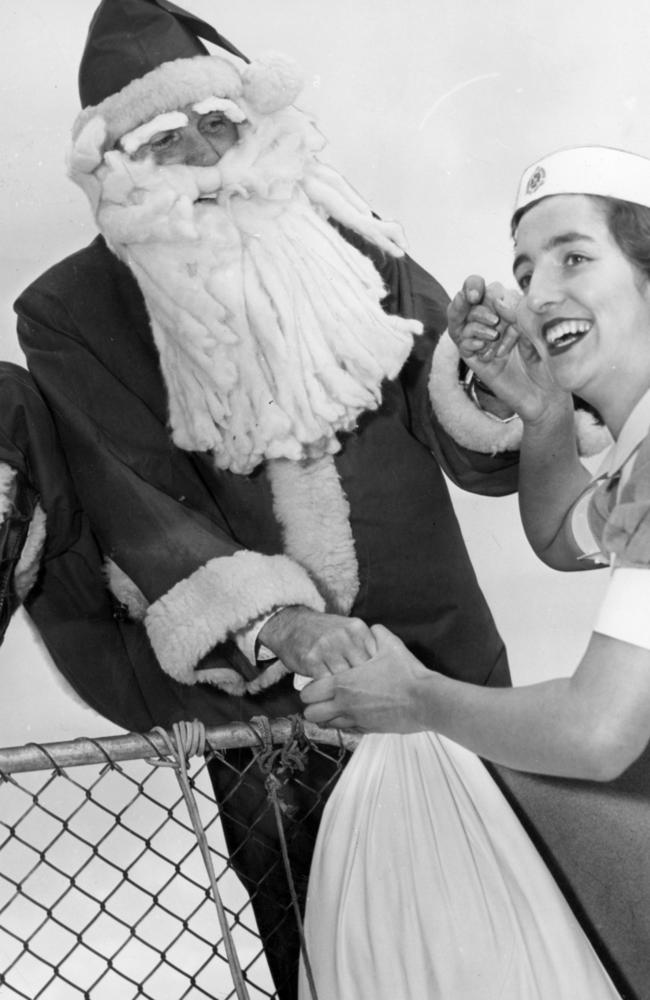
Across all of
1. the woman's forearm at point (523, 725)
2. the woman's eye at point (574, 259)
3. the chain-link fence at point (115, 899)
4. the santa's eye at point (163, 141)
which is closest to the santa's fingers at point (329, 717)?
the woman's forearm at point (523, 725)

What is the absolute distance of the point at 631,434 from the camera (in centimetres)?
117

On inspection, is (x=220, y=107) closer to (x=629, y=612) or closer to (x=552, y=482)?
(x=552, y=482)

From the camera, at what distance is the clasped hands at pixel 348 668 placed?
4.10ft

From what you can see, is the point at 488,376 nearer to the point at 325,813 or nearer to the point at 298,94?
the point at 298,94

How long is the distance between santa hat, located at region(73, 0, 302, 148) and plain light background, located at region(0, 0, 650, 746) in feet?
0.13

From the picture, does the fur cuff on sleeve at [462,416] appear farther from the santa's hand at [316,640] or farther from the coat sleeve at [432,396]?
the santa's hand at [316,640]

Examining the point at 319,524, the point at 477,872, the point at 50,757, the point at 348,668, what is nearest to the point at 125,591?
the point at 319,524

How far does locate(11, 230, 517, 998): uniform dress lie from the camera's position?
1.52 m

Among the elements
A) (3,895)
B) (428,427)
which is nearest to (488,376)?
(428,427)

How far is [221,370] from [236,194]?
0.68ft

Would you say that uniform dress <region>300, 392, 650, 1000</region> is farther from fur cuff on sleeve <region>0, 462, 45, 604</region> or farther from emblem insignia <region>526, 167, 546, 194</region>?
fur cuff on sleeve <region>0, 462, 45, 604</region>

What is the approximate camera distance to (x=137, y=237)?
1.53 meters

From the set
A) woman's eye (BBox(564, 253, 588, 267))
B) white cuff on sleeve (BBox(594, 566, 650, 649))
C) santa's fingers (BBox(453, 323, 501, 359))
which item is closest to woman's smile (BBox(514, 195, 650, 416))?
woman's eye (BBox(564, 253, 588, 267))

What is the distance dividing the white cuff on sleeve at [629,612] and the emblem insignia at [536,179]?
443 millimetres
